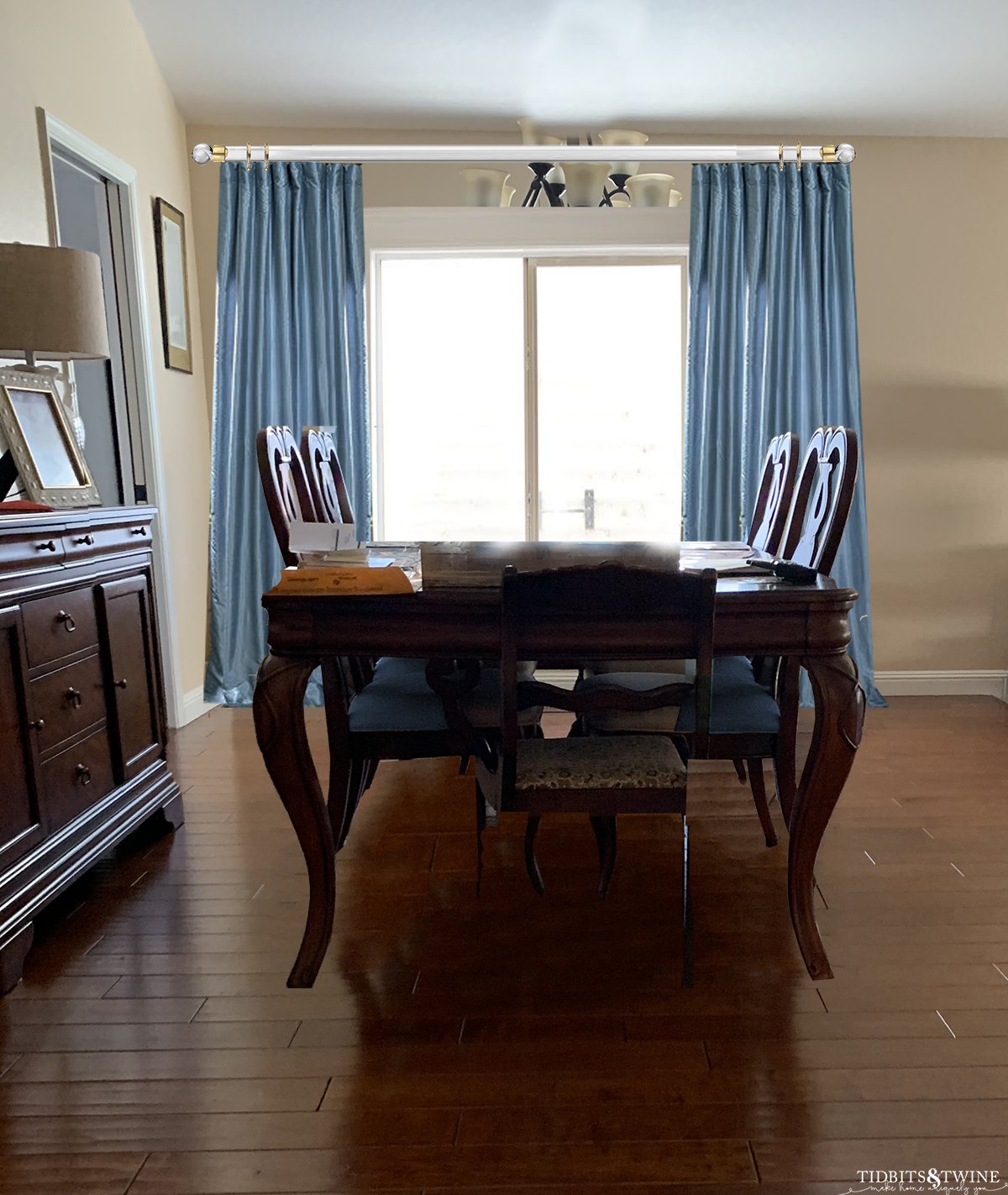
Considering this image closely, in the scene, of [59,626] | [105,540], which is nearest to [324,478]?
[105,540]

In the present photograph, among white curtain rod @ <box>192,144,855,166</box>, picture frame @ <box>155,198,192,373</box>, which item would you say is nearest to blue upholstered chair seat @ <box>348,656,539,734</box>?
white curtain rod @ <box>192,144,855,166</box>

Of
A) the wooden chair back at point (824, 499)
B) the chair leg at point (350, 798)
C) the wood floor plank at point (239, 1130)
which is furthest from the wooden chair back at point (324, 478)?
the wood floor plank at point (239, 1130)

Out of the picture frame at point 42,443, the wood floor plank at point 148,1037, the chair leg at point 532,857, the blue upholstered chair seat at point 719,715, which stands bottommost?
the wood floor plank at point 148,1037

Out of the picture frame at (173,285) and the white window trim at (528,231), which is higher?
the white window trim at (528,231)

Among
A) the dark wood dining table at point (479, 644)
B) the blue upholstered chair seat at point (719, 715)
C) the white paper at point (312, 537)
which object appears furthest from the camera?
the blue upholstered chair seat at point (719, 715)

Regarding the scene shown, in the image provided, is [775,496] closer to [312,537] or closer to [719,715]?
[719,715]

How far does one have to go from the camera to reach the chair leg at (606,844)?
2051 mm

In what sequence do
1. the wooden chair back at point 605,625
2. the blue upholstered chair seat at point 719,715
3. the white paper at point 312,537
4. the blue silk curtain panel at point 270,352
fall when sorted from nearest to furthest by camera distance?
the wooden chair back at point 605,625 < the white paper at point 312,537 < the blue upholstered chair seat at point 719,715 < the blue silk curtain panel at point 270,352

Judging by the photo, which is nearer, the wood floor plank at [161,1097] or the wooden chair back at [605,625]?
the wood floor plank at [161,1097]

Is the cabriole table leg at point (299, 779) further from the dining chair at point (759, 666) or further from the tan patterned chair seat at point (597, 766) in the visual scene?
the dining chair at point (759, 666)

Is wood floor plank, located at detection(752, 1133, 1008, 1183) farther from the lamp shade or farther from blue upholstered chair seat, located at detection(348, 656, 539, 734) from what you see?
the lamp shade

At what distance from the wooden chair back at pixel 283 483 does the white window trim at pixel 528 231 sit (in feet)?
4.43

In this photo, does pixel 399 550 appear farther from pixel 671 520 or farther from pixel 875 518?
pixel 875 518

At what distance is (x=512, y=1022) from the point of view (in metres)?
1.66
